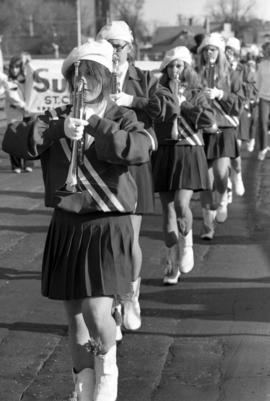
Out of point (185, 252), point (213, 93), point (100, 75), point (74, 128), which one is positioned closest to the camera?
point (74, 128)

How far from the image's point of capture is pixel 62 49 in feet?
264

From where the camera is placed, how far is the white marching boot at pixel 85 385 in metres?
4.02

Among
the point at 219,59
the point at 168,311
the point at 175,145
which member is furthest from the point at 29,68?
the point at 168,311

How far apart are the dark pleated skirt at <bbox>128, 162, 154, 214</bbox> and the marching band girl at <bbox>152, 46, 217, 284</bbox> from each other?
926mm

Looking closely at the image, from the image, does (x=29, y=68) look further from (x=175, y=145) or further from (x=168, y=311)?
(x=168, y=311)

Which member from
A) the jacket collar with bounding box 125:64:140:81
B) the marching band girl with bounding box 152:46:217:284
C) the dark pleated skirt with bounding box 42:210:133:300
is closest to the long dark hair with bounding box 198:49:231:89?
the marching band girl with bounding box 152:46:217:284

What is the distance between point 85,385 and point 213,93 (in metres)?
3.85

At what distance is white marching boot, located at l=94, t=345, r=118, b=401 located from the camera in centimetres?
398

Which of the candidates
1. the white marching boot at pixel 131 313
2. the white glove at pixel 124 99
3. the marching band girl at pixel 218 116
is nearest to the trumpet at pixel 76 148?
the white glove at pixel 124 99

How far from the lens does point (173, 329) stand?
18.3ft

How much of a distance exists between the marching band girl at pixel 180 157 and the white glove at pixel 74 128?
261cm

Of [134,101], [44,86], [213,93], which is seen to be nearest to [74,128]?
[134,101]

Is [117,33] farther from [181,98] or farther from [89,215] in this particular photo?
[89,215]

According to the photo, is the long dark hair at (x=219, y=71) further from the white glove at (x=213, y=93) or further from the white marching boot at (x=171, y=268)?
the white marching boot at (x=171, y=268)
